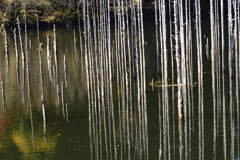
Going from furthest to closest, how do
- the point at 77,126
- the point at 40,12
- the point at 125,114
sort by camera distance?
1. the point at 40,12
2. the point at 125,114
3. the point at 77,126

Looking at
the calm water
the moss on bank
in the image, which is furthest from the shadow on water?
the moss on bank

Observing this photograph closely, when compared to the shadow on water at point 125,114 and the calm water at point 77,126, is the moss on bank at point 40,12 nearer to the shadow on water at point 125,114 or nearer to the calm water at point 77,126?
the shadow on water at point 125,114

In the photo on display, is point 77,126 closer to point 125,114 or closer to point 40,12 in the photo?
point 125,114

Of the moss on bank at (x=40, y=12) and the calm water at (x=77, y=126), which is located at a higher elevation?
the moss on bank at (x=40, y=12)

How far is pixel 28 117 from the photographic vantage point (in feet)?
76.4

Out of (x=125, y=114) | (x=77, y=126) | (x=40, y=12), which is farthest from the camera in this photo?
(x=40, y=12)

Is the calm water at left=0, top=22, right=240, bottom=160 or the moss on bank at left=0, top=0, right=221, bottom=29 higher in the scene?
the moss on bank at left=0, top=0, right=221, bottom=29

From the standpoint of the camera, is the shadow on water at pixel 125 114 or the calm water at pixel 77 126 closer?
the calm water at pixel 77 126

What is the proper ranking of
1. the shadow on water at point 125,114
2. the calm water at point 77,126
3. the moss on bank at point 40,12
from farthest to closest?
the moss on bank at point 40,12 < the shadow on water at point 125,114 < the calm water at point 77,126

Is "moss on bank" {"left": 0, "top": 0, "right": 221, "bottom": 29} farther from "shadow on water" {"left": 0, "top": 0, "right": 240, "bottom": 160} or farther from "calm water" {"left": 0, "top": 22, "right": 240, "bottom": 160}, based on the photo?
"calm water" {"left": 0, "top": 22, "right": 240, "bottom": 160}

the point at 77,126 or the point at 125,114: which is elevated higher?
the point at 125,114

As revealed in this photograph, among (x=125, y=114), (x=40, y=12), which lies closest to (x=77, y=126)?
(x=125, y=114)

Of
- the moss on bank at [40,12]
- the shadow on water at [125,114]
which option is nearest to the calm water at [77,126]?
the shadow on water at [125,114]

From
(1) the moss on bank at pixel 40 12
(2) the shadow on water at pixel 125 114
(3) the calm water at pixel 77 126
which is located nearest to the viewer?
(3) the calm water at pixel 77 126
